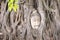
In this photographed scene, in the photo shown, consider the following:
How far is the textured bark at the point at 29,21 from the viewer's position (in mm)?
1746

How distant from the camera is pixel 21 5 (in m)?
1.89

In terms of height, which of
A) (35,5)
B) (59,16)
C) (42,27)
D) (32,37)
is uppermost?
(35,5)

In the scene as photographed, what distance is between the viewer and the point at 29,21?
1.83m

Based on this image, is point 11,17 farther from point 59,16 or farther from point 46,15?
point 59,16

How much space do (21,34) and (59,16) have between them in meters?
0.47

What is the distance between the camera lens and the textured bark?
175 centimetres

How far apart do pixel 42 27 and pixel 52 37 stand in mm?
148

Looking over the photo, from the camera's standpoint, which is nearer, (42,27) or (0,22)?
(42,27)

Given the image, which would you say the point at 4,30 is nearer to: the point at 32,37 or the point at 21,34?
the point at 21,34

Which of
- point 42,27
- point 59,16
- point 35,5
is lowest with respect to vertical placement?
point 42,27

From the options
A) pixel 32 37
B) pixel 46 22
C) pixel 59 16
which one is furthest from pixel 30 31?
pixel 59 16

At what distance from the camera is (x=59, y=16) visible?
5.67 ft

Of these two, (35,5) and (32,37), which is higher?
(35,5)

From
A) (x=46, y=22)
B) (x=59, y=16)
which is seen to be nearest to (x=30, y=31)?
(x=46, y=22)
